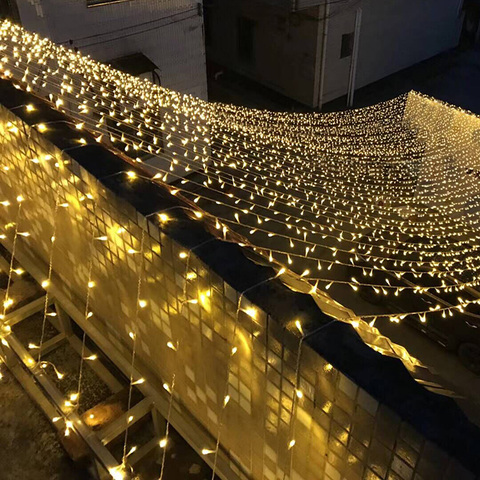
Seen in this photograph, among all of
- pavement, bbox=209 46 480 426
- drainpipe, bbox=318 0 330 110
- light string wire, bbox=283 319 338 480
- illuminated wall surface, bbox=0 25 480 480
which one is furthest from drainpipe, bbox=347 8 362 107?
light string wire, bbox=283 319 338 480

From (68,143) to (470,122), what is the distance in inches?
316

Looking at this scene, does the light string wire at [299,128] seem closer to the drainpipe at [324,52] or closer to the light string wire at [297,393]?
the drainpipe at [324,52]

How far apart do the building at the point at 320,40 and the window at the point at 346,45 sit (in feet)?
0.09

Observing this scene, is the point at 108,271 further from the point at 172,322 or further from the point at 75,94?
the point at 75,94

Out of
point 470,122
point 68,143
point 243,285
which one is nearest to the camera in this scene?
point 243,285

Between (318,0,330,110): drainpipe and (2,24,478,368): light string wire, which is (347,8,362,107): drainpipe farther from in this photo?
(2,24,478,368): light string wire

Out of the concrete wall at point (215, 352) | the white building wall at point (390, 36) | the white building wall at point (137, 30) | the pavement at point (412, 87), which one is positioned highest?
the concrete wall at point (215, 352)

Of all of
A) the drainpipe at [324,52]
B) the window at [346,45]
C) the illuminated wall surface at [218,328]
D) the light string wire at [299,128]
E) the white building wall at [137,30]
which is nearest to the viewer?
the illuminated wall surface at [218,328]

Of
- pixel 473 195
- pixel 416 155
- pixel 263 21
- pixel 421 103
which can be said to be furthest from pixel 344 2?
pixel 473 195

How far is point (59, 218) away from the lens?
3.30m

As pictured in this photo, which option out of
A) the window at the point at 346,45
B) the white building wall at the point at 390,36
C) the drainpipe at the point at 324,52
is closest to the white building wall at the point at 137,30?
the drainpipe at the point at 324,52

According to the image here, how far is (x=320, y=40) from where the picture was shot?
13898 mm

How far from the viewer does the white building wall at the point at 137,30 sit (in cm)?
805

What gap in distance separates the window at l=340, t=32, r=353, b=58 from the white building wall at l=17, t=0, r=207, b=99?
5.77m
